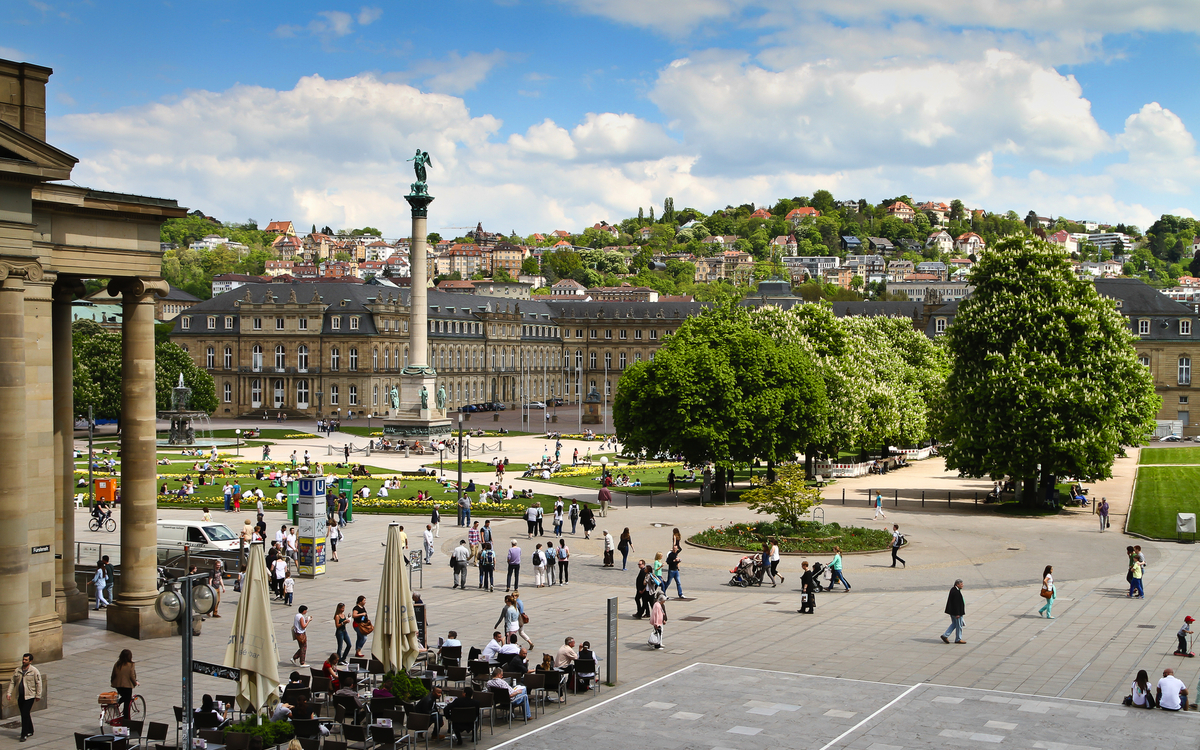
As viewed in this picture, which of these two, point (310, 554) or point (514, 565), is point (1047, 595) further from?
point (310, 554)

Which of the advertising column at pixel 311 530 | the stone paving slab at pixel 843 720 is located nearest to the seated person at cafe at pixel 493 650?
the stone paving slab at pixel 843 720

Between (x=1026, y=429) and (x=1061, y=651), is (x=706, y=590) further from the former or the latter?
(x=1026, y=429)

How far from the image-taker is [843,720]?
21.1 m

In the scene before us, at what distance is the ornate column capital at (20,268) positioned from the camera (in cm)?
2038

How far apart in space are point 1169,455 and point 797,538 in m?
63.1

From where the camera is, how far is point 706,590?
Result: 1439 inches

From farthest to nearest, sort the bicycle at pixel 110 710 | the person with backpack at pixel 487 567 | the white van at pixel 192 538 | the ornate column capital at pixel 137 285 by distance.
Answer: the white van at pixel 192 538 < the person with backpack at pixel 487 567 < the ornate column capital at pixel 137 285 < the bicycle at pixel 110 710

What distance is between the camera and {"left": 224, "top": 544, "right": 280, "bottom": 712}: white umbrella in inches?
755

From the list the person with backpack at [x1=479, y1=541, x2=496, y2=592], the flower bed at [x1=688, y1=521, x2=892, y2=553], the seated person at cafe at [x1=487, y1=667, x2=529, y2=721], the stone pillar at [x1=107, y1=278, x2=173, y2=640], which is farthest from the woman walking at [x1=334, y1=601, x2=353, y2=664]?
the flower bed at [x1=688, y1=521, x2=892, y2=553]

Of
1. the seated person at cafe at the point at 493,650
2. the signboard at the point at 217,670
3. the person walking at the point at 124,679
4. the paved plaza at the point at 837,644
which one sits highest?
the signboard at the point at 217,670

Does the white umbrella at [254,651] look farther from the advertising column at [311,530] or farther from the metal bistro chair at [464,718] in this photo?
the advertising column at [311,530]

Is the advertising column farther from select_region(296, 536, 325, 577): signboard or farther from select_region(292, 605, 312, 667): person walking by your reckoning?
select_region(292, 605, 312, 667): person walking

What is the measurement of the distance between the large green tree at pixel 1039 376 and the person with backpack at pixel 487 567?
30.6 m

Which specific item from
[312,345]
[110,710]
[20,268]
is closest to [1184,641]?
[110,710]
